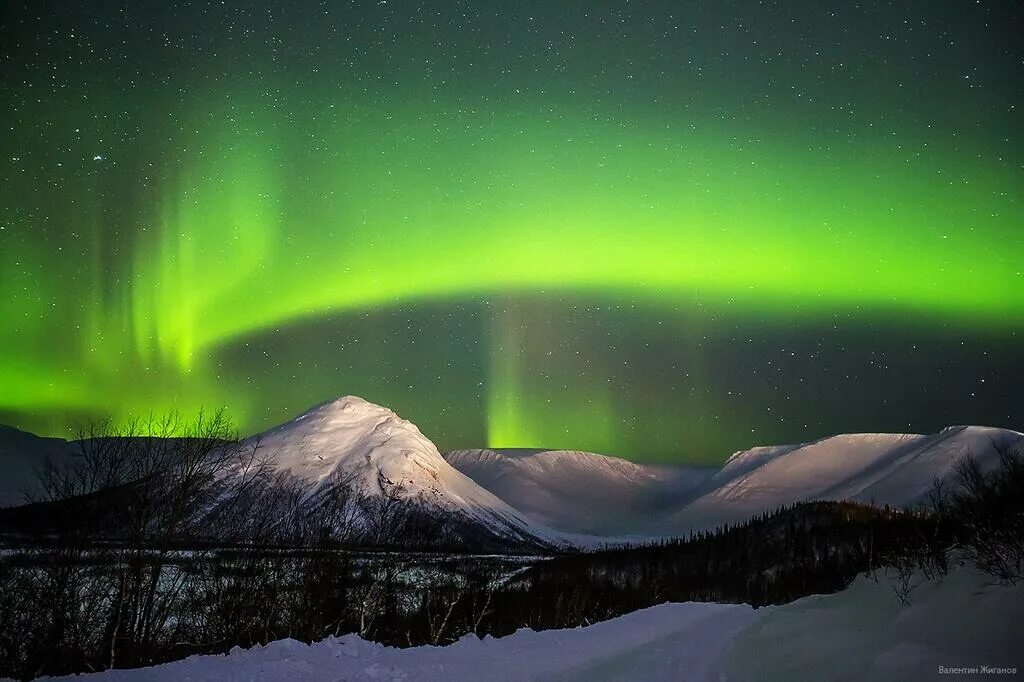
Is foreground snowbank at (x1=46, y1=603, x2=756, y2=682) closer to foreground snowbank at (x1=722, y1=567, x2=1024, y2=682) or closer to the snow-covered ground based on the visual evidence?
the snow-covered ground

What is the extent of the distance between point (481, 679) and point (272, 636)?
38.8 meters

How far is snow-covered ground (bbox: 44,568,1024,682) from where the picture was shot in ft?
57.4

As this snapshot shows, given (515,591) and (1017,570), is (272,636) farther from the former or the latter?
(515,591)

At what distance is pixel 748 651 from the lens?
20375 mm

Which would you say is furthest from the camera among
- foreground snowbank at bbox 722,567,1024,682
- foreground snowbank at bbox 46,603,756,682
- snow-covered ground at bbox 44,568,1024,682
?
foreground snowbank at bbox 46,603,756,682

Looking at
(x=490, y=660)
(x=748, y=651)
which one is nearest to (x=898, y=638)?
(x=748, y=651)

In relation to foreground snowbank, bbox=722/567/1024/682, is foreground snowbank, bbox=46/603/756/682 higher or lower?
lower

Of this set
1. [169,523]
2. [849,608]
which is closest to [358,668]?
[849,608]

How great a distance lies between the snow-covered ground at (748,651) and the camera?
689 inches

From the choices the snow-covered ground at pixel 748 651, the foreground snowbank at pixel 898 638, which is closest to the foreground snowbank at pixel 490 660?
the snow-covered ground at pixel 748 651

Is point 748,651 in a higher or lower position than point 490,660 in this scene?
higher

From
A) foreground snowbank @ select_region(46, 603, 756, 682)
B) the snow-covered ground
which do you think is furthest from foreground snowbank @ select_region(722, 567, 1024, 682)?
foreground snowbank @ select_region(46, 603, 756, 682)

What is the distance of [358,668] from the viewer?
20.4m

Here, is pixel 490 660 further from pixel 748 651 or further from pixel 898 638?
pixel 898 638
